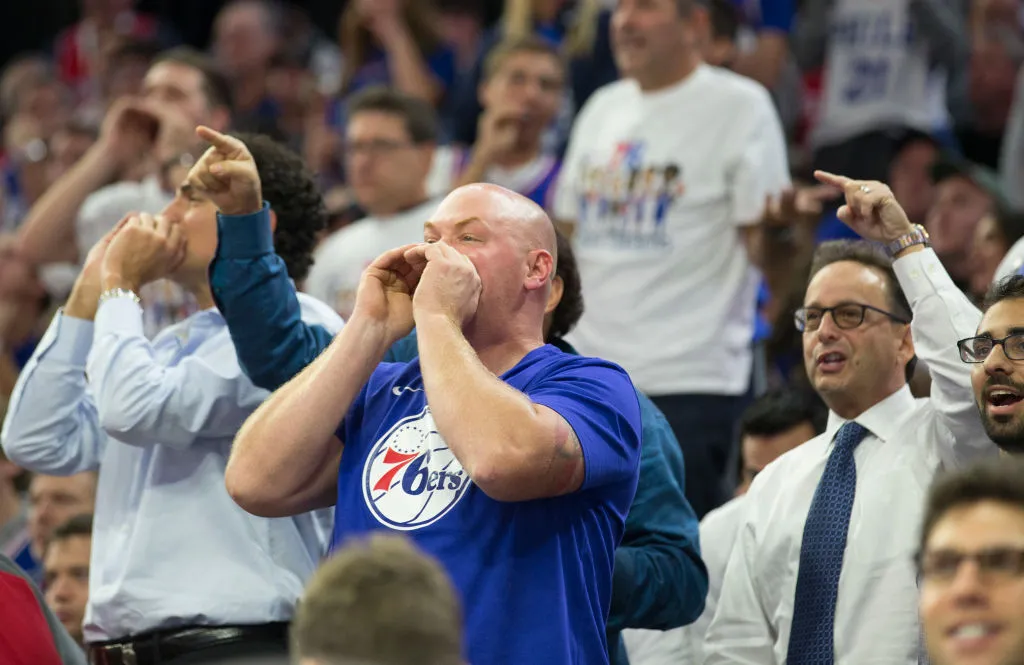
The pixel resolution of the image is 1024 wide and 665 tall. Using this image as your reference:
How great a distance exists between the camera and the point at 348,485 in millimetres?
3217

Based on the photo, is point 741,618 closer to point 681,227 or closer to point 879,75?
point 681,227

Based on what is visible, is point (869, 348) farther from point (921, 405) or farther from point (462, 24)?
point (462, 24)

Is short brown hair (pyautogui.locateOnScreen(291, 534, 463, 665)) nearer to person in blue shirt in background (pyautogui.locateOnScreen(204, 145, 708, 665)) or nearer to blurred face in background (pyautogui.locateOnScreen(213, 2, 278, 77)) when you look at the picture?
person in blue shirt in background (pyautogui.locateOnScreen(204, 145, 708, 665))

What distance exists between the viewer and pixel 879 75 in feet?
25.5

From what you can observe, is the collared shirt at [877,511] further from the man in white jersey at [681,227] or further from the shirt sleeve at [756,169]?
the shirt sleeve at [756,169]

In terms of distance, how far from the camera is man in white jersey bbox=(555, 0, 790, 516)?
558 centimetres

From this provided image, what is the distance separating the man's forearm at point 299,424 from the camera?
3.21 meters

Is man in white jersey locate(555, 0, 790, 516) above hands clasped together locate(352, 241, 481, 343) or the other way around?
the other way around

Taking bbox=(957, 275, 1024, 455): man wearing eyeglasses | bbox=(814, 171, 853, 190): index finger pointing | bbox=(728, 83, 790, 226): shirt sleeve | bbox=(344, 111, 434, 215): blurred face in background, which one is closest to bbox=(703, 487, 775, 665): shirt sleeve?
bbox=(957, 275, 1024, 455): man wearing eyeglasses

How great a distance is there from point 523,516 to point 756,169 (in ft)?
9.39

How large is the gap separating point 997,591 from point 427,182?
523 cm

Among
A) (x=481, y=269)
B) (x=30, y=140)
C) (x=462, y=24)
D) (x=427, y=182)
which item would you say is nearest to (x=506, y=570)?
(x=481, y=269)

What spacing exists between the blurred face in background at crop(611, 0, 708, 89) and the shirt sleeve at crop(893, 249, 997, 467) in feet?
7.70

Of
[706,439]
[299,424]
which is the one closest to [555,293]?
[299,424]
